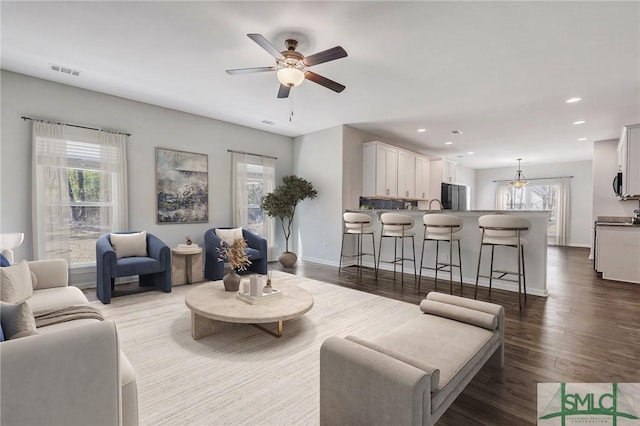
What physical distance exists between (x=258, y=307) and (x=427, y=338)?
151cm

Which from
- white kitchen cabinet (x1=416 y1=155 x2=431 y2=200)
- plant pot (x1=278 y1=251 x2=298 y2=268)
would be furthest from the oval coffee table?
white kitchen cabinet (x1=416 y1=155 x2=431 y2=200)

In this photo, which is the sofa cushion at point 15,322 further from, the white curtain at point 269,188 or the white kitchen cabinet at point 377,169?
the white kitchen cabinet at point 377,169

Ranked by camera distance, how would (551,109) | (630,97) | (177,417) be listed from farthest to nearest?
(551,109) → (630,97) → (177,417)

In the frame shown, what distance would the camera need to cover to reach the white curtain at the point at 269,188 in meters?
6.42

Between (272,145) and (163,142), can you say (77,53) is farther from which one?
(272,145)

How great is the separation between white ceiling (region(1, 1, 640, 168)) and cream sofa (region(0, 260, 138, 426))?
2519mm

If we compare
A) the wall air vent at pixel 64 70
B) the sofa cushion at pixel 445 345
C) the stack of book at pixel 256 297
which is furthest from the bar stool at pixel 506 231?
the wall air vent at pixel 64 70

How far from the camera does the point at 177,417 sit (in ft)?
5.60

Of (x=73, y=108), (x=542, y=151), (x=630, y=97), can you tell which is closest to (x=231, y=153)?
(x=73, y=108)

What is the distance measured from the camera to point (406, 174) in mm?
7262

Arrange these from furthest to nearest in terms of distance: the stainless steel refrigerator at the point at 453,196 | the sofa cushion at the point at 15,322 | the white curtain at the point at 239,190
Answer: the stainless steel refrigerator at the point at 453,196 → the white curtain at the point at 239,190 → the sofa cushion at the point at 15,322

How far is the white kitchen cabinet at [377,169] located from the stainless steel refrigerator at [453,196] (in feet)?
9.43

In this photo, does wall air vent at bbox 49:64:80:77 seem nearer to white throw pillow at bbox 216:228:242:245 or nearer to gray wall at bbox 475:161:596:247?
white throw pillow at bbox 216:228:242:245

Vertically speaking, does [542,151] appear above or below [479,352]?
above
